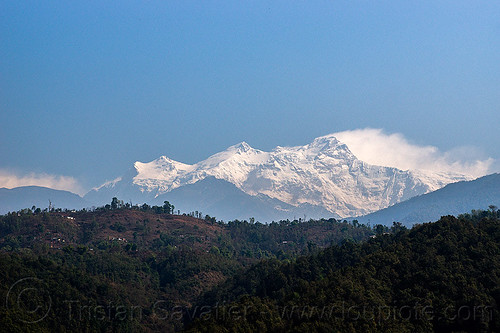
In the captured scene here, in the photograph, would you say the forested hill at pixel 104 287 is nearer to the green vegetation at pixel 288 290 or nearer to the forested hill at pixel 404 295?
the green vegetation at pixel 288 290

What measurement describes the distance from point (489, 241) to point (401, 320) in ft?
91.7

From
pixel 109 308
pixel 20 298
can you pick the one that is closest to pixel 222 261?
pixel 109 308

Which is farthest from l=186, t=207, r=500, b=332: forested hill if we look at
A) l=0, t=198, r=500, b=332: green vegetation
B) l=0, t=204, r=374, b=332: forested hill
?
l=0, t=204, r=374, b=332: forested hill

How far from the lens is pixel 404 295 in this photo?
81.9 m

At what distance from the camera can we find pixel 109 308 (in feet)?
388

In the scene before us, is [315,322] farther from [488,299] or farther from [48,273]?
[48,273]

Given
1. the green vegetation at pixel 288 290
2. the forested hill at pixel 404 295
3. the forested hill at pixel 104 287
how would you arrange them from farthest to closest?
the forested hill at pixel 104 287 → the green vegetation at pixel 288 290 → the forested hill at pixel 404 295

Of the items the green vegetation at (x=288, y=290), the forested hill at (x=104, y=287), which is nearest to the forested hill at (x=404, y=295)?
the green vegetation at (x=288, y=290)

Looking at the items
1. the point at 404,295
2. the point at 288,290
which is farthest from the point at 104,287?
the point at 404,295

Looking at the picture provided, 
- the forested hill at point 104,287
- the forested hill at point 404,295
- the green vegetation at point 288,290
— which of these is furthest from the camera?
the forested hill at point 104,287

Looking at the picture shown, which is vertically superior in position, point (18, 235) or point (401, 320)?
A: point (18, 235)

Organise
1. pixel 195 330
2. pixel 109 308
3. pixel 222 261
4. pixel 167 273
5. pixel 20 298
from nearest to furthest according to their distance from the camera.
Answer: pixel 195 330 → pixel 20 298 → pixel 109 308 → pixel 167 273 → pixel 222 261

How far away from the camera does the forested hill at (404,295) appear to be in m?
73.2

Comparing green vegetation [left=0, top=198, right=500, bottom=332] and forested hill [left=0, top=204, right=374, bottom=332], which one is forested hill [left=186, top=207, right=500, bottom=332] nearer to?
green vegetation [left=0, top=198, right=500, bottom=332]
